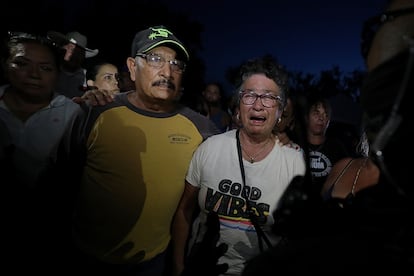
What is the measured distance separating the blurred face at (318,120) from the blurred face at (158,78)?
2430 mm

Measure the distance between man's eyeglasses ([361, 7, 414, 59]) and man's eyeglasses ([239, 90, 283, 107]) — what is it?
1.18 metres

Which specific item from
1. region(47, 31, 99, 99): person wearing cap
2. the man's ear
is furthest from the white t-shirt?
the man's ear

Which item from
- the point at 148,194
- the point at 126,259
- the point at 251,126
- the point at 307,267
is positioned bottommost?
the point at 126,259

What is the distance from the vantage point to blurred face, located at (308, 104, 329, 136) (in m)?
4.87

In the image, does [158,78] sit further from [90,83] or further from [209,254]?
[90,83]

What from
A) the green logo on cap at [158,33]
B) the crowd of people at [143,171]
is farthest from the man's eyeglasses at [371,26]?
the green logo on cap at [158,33]

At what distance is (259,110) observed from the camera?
2.74m

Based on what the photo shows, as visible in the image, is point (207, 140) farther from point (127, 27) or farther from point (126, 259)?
point (127, 27)

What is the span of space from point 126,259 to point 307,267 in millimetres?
2006

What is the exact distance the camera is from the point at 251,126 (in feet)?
9.05

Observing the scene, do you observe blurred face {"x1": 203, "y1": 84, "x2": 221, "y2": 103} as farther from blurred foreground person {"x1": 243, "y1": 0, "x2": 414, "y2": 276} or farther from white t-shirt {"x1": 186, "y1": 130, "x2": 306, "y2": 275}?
blurred foreground person {"x1": 243, "y1": 0, "x2": 414, "y2": 276}

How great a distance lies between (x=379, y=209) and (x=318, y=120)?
3.91 metres

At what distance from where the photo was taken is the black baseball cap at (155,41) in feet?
9.69

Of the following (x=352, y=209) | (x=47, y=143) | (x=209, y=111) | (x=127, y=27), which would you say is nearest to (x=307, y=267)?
(x=352, y=209)
